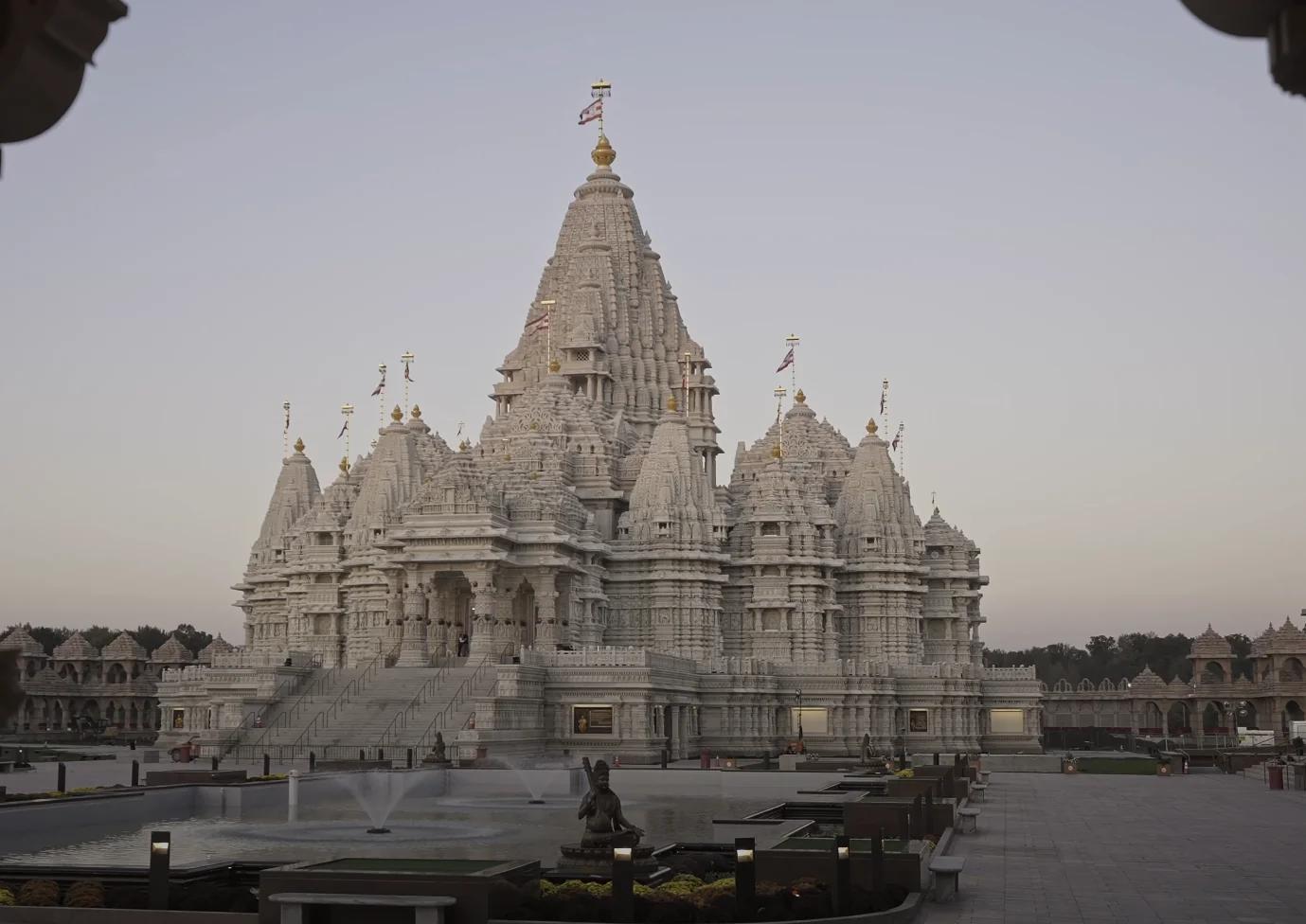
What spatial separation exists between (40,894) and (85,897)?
0.56 meters

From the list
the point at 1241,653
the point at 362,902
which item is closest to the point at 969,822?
the point at 362,902

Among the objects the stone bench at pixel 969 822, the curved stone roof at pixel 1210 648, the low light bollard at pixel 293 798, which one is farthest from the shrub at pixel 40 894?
the curved stone roof at pixel 1210 648

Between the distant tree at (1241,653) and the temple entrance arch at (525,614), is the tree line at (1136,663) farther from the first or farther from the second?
the temple entrance arch at (525,614)

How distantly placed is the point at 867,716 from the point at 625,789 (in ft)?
109

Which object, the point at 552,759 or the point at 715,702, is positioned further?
the point at 715,702

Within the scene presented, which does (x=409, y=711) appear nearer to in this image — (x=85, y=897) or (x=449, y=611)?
(x=449, y=611)

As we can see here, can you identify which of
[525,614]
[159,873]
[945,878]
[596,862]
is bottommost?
[945,878]

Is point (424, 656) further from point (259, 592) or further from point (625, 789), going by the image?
point (259, 592)

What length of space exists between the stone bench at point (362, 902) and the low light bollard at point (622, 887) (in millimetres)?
2082

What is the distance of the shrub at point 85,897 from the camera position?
1836 cm

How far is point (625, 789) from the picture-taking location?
49469mm

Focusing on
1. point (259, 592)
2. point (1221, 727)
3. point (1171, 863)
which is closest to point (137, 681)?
point (259, 592)

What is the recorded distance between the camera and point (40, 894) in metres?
18.6

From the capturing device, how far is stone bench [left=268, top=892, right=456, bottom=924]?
631 inches
